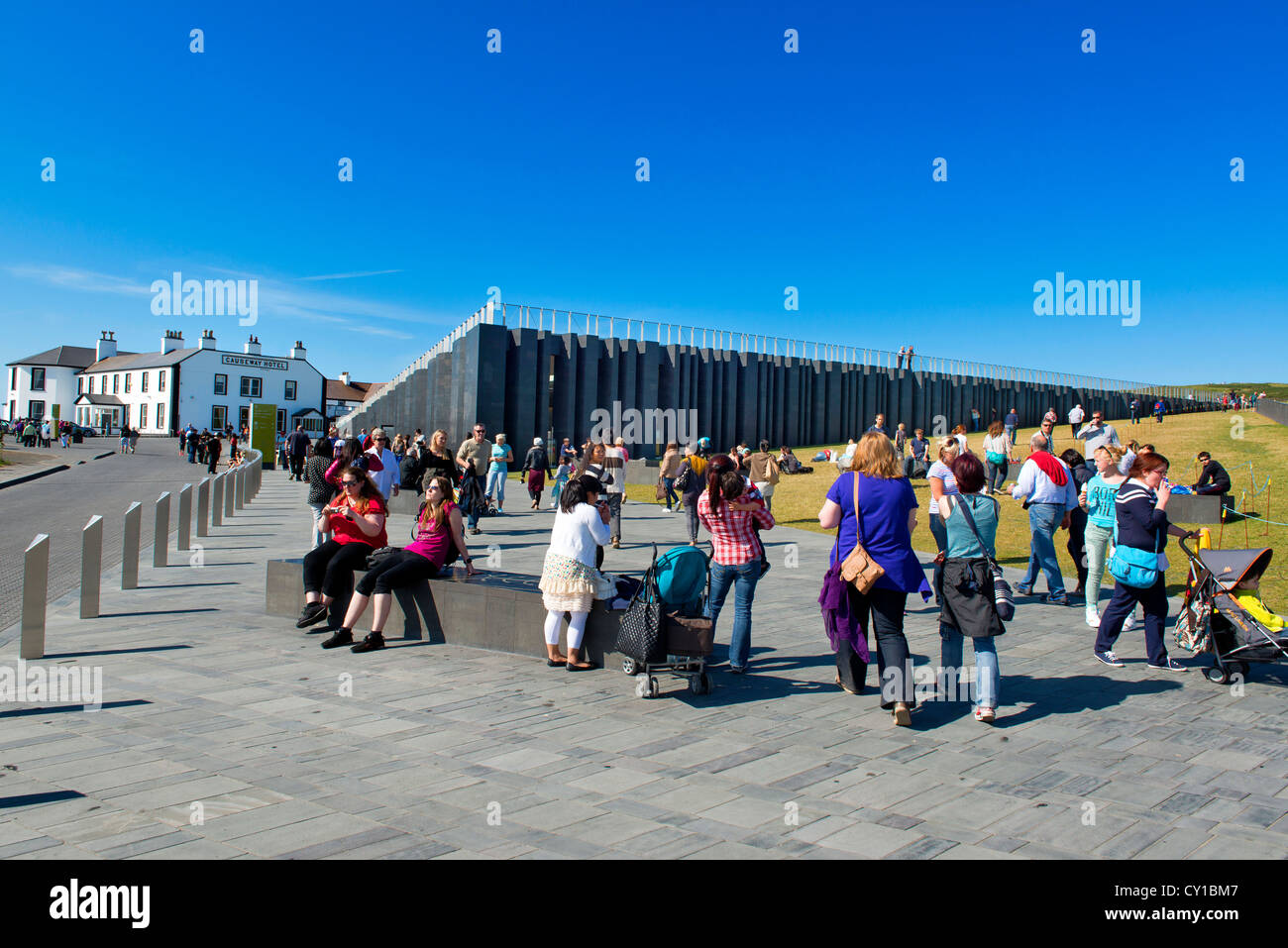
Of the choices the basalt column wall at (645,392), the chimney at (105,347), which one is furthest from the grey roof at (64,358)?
the basalt column wall at (645,392)

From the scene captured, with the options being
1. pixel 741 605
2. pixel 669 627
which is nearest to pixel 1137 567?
pixel 741 605

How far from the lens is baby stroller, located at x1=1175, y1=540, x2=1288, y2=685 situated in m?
6.46

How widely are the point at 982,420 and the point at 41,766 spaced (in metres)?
69.7

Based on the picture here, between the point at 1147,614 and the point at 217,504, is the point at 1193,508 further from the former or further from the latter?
the point at 217,504

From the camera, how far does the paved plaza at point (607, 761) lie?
3.84m

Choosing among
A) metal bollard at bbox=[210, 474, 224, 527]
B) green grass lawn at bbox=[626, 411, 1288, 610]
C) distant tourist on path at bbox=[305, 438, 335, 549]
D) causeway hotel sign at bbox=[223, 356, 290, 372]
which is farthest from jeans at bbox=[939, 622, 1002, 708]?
causeway hotel sign at bbox=[223, 356, 290, 372]

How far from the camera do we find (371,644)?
7.50 m

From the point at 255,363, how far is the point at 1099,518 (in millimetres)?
81108

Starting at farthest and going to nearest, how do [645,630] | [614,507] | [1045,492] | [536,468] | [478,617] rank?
[536,468]
[614,507]
[1045,492]
[478,617]
[645,630]

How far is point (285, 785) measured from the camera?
4.40 meters

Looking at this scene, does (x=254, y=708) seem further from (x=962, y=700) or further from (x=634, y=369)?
(x=634, y=369)

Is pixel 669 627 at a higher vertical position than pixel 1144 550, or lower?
lower

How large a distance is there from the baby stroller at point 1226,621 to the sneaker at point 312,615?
7359 millimetres
